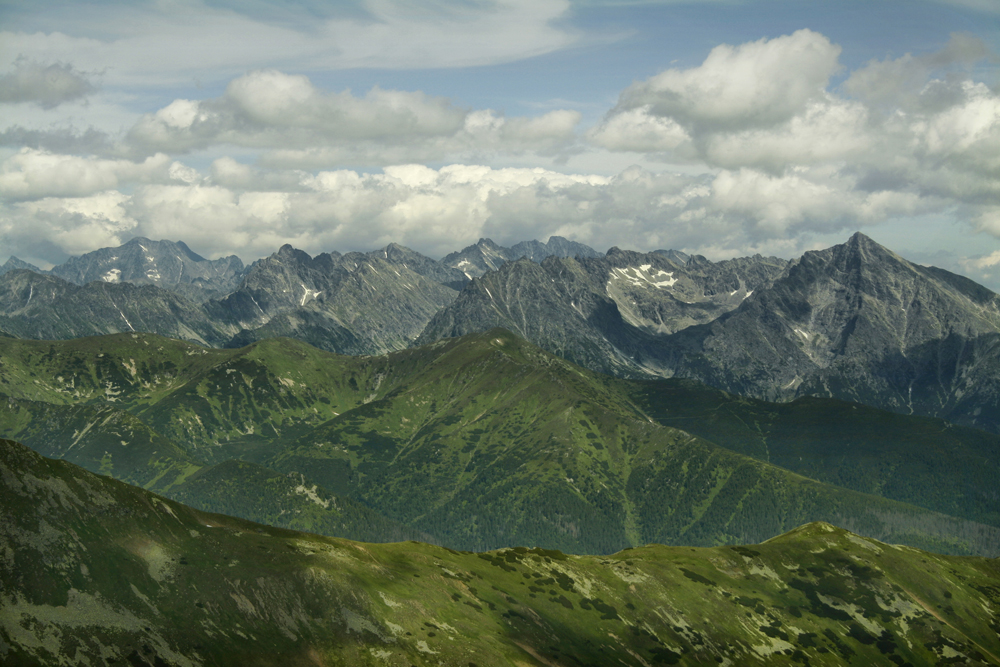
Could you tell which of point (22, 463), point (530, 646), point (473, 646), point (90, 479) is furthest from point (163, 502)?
point (530, 646)

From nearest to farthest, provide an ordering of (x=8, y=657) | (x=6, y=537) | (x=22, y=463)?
(x=8, y=657) < (x=6, y=537) < (x=22, y=463)

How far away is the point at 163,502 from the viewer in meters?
192

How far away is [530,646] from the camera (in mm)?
197000

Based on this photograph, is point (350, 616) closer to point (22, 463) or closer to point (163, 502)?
point (163, 502)

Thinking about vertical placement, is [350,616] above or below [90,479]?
below

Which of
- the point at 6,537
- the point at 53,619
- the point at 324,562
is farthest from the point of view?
the point at 324,562

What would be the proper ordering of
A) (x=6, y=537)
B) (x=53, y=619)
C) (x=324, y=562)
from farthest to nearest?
(x=324, y=562), (x=6, y=537), (x=53, y=619)

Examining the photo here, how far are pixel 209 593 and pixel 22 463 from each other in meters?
50.9

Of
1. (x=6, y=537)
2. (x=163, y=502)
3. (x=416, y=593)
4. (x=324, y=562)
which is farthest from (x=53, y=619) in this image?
(x=416, y=593)

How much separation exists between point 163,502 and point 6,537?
38.0 meters

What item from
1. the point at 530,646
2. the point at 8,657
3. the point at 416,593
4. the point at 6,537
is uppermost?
the point at 6,537

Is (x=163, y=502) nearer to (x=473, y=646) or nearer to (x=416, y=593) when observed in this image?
(x=416, y=593)

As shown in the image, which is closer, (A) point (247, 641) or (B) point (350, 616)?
(A) point (247, 641)

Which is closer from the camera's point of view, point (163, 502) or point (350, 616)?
point (350, 616)
